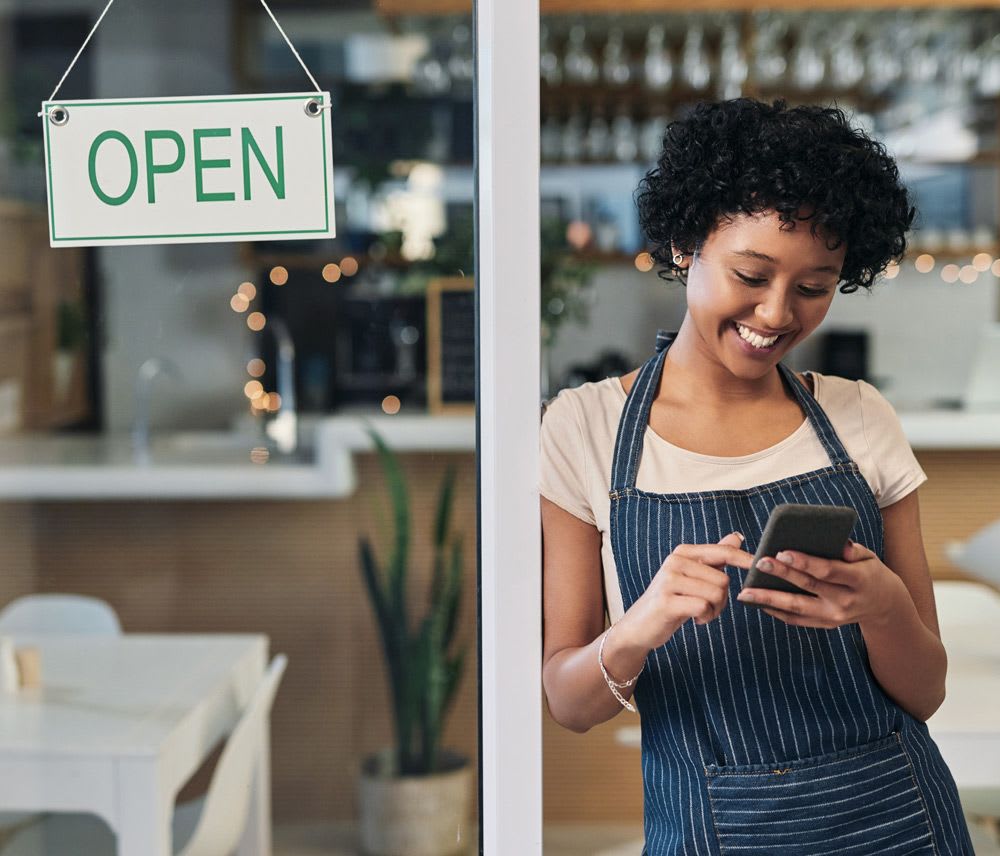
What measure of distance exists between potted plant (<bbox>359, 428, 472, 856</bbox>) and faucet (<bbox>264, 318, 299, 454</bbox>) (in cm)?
53

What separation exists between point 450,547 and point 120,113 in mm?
909

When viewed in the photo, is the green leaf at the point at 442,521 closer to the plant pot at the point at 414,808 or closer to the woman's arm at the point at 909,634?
the plant pot at the point at 414,808

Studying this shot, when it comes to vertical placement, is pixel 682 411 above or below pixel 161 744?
above

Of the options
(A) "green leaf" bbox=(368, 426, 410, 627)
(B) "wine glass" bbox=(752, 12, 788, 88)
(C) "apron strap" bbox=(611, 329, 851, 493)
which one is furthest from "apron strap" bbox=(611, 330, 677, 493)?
(B) "wine glass" bbox=(752, 12, 788, 88)

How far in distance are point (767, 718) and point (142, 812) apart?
0.73 meters

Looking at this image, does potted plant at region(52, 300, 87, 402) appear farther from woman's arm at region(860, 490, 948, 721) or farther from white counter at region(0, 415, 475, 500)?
woman's arm at region(860, 490, 948, 721)

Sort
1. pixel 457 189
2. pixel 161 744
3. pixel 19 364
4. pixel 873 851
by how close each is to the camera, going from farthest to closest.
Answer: pixel 457 189 < pixel 19 364 < pixel 161 744 < pixel 873 851

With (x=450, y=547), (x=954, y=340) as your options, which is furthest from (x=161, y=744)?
(x=954, y=340)

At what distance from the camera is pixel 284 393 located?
2684mm

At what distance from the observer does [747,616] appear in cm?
82

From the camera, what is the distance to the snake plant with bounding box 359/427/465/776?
151 cm

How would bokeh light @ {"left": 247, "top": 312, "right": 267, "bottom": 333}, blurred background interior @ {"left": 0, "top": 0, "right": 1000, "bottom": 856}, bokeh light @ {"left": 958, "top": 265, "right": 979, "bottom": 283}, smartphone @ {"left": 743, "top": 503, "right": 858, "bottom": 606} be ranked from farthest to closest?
bokeh light @ {"left": 958, "top": 265, "right": 979, "bottom": 283}, bokeh light @ {"left": 247, "top": 312, "right": 267, "bottom": 333}, blurred background interior @ {"left": 0, "top": 0, "right": 1000, "bottom": 856}, smartphone @ {"left": 743, "top": 503, "right": 858, "bottom": 606}

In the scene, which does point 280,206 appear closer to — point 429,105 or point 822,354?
point 429,105

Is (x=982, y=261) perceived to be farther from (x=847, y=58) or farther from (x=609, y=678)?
(x=609, y=678)
